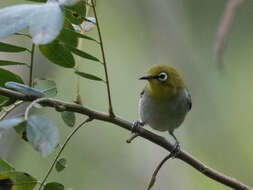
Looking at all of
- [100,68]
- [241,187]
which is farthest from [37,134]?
[100,68]

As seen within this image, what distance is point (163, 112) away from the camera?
403 cm

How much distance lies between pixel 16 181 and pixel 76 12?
80 centimetres

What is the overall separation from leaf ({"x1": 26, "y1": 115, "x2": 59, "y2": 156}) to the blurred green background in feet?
14.0

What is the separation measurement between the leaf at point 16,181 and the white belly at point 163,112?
229 cm

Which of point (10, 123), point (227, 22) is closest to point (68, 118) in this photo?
point (10, 123)

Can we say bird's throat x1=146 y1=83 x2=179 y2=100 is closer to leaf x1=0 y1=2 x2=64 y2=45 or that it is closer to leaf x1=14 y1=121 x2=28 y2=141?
leaf x1=14 y1=121 x2=28 y2=141

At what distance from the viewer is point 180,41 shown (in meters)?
7.91

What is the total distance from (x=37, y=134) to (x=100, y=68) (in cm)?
728

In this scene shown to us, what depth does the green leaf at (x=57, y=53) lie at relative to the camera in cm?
194

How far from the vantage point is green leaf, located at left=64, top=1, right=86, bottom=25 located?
6.22ft

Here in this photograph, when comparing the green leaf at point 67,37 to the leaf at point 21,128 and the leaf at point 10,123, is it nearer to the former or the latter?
the leaf at point 21,128

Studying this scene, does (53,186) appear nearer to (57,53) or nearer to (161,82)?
(57,53)

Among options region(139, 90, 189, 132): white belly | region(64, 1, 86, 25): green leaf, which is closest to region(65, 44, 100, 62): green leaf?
region(64, 1, 86, 25): green leaf

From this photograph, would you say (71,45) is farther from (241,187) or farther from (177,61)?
(177,61)
